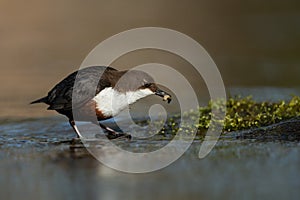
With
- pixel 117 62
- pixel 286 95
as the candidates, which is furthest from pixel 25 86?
pixel 286 95

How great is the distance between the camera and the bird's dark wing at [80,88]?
6867mm

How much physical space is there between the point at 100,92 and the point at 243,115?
189 cm

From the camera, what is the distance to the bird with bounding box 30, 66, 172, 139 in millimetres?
6875

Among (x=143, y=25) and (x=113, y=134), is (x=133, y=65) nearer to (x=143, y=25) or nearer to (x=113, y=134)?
(x=143, y=25)

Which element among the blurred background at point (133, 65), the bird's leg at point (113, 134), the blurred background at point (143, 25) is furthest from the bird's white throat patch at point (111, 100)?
the blurred background at point (143, 25)

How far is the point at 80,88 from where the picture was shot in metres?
6.90

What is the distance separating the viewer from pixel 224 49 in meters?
14.2

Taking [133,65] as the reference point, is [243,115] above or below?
below

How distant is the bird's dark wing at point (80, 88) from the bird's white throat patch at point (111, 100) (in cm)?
7

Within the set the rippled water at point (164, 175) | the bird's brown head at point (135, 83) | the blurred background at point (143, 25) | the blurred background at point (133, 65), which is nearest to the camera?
the rippled water at point (164, 175)

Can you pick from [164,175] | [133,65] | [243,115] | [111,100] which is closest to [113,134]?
[111,100]

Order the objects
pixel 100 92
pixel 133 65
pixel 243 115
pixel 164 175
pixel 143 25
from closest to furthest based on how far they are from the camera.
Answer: pixel 164 175, pixel 100 92, pixel 243 115, pixel 133 65, pixel 143 25

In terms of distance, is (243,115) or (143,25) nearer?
(243,115)

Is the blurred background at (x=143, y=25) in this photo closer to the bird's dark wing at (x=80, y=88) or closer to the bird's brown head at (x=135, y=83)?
the bird's dark wing at (x=80, y=88)
